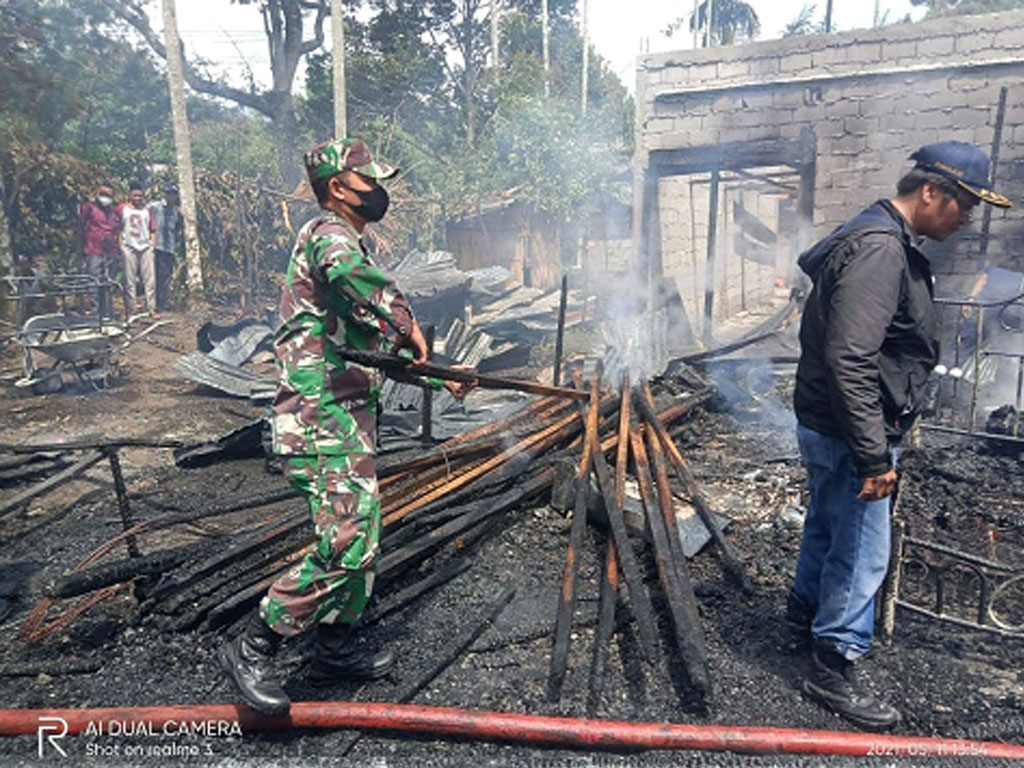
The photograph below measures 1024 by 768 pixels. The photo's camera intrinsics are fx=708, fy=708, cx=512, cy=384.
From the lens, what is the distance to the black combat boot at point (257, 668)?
270cm

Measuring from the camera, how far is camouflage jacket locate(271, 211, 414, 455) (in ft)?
9.20

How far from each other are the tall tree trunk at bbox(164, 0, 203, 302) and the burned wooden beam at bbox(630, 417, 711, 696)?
Result: 1292 cm

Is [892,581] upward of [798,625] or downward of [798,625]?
upward

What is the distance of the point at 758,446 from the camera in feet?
20.3

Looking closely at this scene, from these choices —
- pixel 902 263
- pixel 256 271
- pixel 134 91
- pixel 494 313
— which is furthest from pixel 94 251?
pixel 134 91

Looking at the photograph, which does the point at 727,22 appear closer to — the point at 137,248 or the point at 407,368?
the point at 137,248

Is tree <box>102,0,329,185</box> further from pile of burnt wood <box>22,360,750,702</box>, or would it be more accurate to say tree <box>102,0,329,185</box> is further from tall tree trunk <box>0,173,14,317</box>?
pile of burnt wood <box>22,360,750,702</box>

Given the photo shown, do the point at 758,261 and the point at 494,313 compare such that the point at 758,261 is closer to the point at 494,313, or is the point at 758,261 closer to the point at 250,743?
the point at 494,313

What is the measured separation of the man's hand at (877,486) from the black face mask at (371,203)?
85.5 inches

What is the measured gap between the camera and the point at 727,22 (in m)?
42.9

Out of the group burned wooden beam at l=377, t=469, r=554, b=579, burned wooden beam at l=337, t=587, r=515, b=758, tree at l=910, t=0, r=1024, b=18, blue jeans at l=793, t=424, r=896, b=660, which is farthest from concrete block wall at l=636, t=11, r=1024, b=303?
tree at l=910, t=0, r=1024, b=18

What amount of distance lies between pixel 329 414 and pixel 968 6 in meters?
40.7

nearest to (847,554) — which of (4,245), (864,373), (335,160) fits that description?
(864,373)

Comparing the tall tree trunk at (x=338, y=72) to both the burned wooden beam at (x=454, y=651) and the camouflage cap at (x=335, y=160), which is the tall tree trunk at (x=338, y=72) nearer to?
the camouflage cap at (x=335, y=160)
